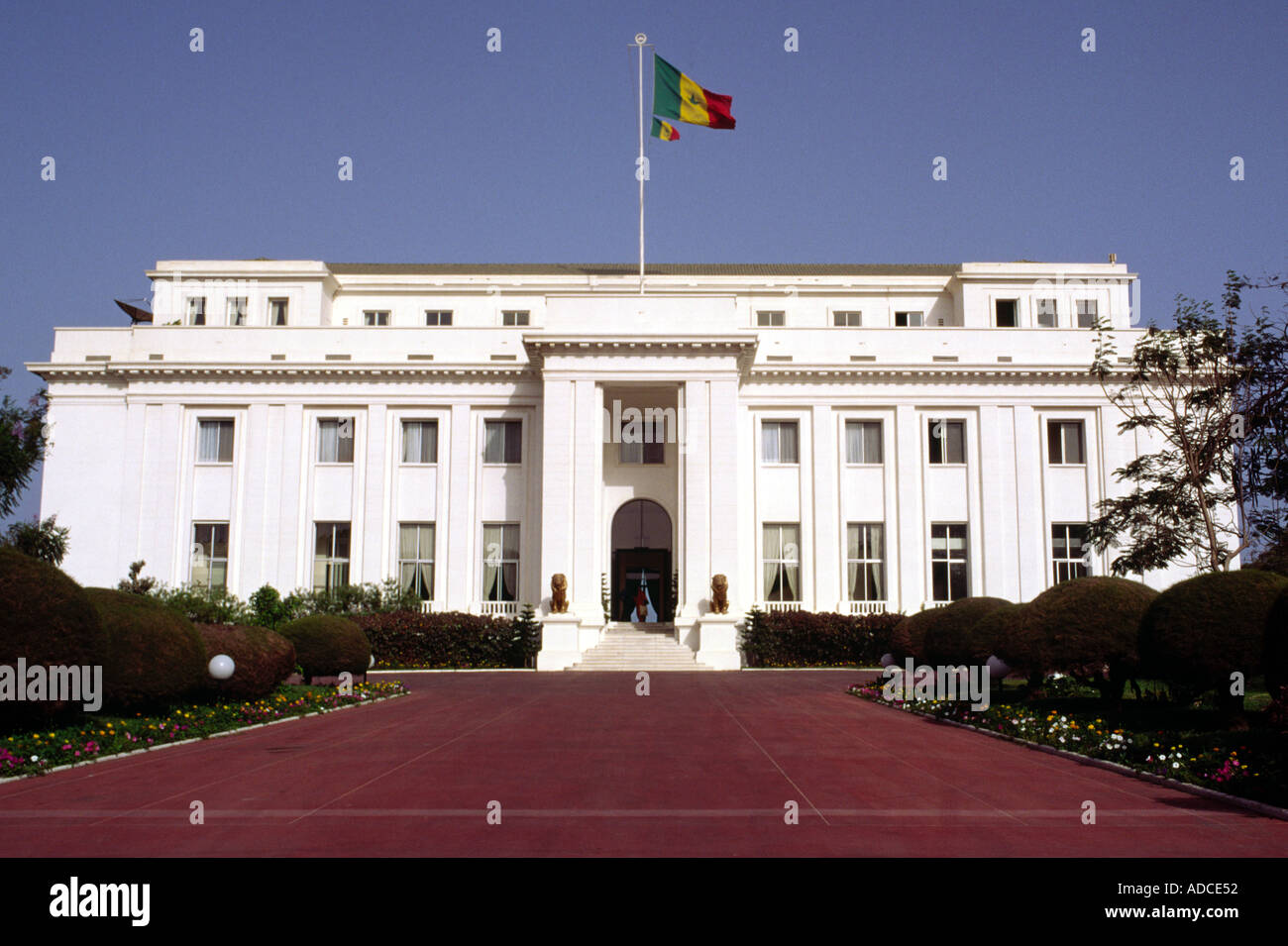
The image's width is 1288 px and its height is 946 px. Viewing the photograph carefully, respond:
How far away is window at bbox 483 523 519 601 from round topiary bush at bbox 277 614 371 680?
40.3 ft

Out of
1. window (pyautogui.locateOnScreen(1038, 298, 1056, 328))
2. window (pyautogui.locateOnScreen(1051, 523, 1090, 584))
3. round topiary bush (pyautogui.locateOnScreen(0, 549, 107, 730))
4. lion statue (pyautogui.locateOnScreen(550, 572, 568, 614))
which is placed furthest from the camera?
window (pyautogui.locateOnScreen(1038, 298, 1056, 328))

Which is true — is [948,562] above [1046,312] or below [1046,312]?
below

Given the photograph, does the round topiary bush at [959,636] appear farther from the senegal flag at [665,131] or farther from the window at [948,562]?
the senegal flag at [665,131]

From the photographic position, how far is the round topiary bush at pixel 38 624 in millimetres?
12805

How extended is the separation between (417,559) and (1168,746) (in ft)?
92.3

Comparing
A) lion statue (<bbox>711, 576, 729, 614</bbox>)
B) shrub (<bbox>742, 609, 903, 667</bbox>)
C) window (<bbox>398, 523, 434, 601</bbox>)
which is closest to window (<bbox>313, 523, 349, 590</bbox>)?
window (<bbox>398, 523, 434, 601</bbox>)

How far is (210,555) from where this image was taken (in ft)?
121

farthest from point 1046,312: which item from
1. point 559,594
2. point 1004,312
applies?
point 559,594

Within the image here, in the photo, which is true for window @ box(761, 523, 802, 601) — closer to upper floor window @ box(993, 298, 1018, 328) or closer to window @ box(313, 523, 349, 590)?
upper floor window @ box(993, 298, 1018, 328)

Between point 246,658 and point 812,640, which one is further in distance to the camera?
point 812,640

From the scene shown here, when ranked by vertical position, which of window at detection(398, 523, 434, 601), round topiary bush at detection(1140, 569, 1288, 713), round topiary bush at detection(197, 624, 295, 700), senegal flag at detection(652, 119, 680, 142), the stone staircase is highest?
senegal flag at detection(652, 119, 680, 142)

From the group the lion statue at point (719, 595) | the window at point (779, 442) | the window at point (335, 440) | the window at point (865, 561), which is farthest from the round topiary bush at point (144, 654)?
the window at point (865, 561)

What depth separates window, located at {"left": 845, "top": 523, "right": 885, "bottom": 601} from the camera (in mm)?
36719

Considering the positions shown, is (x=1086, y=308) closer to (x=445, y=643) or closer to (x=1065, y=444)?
(x=1065, y=444)
